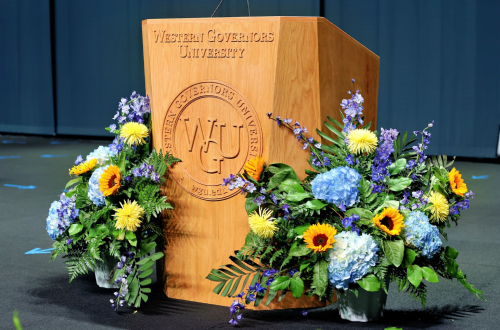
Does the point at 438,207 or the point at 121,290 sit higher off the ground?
the point at 438,207

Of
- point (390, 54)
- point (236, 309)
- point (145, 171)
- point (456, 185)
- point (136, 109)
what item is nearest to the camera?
point (236, 309)

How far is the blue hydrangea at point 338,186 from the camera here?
193cm

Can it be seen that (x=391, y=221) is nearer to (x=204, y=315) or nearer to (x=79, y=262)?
(x=204, y=315)

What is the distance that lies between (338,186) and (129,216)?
801 mm

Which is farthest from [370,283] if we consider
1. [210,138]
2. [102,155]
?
[102,155]

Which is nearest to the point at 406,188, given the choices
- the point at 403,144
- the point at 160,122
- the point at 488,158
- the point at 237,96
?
the point at 403,144

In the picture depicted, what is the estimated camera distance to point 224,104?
215cm

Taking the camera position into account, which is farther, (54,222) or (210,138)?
(54,222)

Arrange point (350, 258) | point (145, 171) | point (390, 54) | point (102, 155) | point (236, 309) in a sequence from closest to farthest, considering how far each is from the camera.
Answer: point (350, 258) < point (236, 309) < point (145, 171) < point (102, 155) < point (390, 54)

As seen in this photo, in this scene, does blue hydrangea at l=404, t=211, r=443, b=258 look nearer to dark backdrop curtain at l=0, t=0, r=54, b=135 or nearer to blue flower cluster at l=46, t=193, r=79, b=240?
blue flower cluster at l=46, t=193, r=79, b=240

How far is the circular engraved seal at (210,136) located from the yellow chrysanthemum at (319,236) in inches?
14.9

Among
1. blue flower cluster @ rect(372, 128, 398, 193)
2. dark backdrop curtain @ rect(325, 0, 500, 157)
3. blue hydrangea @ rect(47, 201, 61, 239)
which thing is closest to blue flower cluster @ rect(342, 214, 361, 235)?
blue flower cluster @ rect(372, 128, 398, 193)

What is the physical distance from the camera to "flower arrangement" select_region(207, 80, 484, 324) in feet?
6.21

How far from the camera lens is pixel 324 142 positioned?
215 cm
